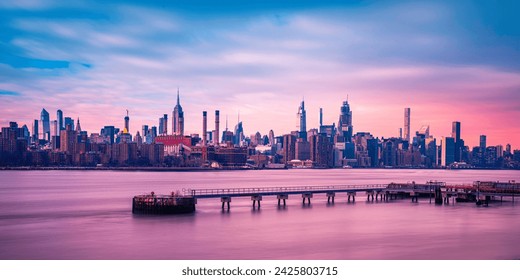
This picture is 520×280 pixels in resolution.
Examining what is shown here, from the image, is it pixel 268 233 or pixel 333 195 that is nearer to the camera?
pixel 268 233

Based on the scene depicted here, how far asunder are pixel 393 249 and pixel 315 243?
384 cm

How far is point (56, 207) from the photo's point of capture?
52.3 metres

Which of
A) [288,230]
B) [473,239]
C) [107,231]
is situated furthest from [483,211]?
[107,231]

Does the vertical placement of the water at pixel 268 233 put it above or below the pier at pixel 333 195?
below

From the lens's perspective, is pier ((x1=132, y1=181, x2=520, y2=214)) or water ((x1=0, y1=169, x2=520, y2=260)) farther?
pier ((x1=132, y1=181, x2=520, y2=214))

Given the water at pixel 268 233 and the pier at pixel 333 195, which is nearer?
the water at pixel 268 233

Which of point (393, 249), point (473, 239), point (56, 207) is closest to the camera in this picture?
point (393, 249)

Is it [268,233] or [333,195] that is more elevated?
[333,195]

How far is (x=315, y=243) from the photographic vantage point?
95.2ft

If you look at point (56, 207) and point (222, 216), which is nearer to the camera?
point (222, 216)

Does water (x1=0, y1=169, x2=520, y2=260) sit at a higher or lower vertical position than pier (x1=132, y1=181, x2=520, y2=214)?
lower
